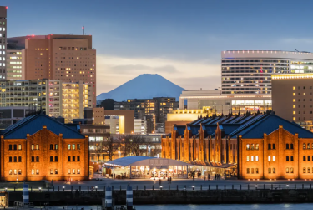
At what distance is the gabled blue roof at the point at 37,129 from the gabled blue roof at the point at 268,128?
31.2 m

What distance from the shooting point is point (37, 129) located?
148 m

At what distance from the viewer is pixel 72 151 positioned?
147125 mm

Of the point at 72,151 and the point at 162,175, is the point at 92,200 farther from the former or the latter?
the point at 162,175

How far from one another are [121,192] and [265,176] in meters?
37.6

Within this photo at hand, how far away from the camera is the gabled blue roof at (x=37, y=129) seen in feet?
479

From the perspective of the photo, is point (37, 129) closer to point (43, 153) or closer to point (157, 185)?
point (43, 153)

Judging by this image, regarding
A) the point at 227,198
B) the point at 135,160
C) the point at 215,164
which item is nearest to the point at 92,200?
the point at 227,198

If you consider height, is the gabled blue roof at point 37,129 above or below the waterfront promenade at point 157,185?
above

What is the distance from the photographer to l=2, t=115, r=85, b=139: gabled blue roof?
146 meters

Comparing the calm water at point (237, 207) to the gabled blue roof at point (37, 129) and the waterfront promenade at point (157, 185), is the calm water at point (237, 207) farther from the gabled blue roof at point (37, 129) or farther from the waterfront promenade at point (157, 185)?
the gabled blue roof at point (37, 129)

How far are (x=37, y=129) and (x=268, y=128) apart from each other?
43.0 metres

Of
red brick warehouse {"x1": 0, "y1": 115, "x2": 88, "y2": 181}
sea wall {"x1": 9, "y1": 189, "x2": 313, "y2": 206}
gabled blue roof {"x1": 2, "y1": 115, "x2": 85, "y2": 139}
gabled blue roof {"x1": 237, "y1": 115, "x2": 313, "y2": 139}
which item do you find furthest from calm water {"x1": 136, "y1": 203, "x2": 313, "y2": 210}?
gabled blue roof {"x1": 2, "y1": 115, "x2": 85, "y2": 139}

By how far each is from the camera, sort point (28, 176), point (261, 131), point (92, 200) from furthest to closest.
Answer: point (261, 131) < point (28, 176) < point (92, 200)

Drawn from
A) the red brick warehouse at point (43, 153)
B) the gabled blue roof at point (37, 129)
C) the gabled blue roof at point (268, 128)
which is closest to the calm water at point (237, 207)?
the red brick warehouse at point (43, 153)
